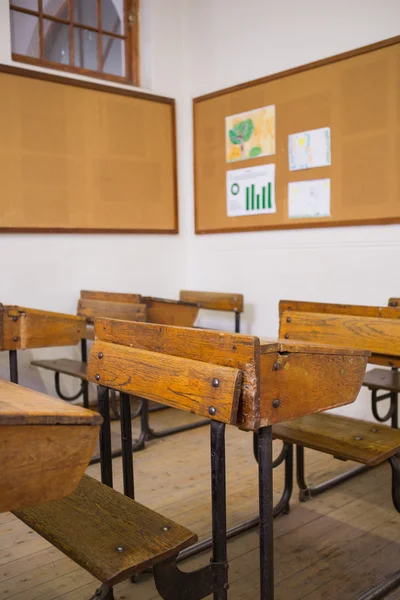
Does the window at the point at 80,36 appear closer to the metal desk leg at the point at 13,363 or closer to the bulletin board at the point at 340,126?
the bulletin board at the point at 340,126

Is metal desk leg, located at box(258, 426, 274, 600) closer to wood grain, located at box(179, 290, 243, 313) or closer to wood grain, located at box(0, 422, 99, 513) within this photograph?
wood grain, located at box(0, 422, 99, 513)

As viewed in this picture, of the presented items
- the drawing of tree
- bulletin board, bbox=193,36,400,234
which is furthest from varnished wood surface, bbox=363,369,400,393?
the drawing of tree

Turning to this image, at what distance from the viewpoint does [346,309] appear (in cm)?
267

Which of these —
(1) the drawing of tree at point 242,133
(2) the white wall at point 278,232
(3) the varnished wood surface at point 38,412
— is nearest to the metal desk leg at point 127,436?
(3) the varnished wood surface at point 38,412

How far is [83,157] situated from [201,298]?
48.5 inches

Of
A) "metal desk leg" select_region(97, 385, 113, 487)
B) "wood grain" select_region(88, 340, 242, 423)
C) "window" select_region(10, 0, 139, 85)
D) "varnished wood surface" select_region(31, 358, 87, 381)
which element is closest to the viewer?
"wood grain" select_region(88, 340, 242, 423)

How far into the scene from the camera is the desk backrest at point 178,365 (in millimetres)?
1326

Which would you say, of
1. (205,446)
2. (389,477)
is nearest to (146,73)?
(205,446)

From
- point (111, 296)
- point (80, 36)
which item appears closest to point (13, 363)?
point (111, 296)

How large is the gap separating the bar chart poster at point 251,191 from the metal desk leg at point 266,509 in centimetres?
269

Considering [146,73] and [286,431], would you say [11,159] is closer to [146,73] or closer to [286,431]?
[146,73]

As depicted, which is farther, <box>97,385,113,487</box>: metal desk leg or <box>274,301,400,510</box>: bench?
<box>274,301,400,510</box>: bench

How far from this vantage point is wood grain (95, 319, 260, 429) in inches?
51.8

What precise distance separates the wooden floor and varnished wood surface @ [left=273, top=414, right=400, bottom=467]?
0.42 metres
